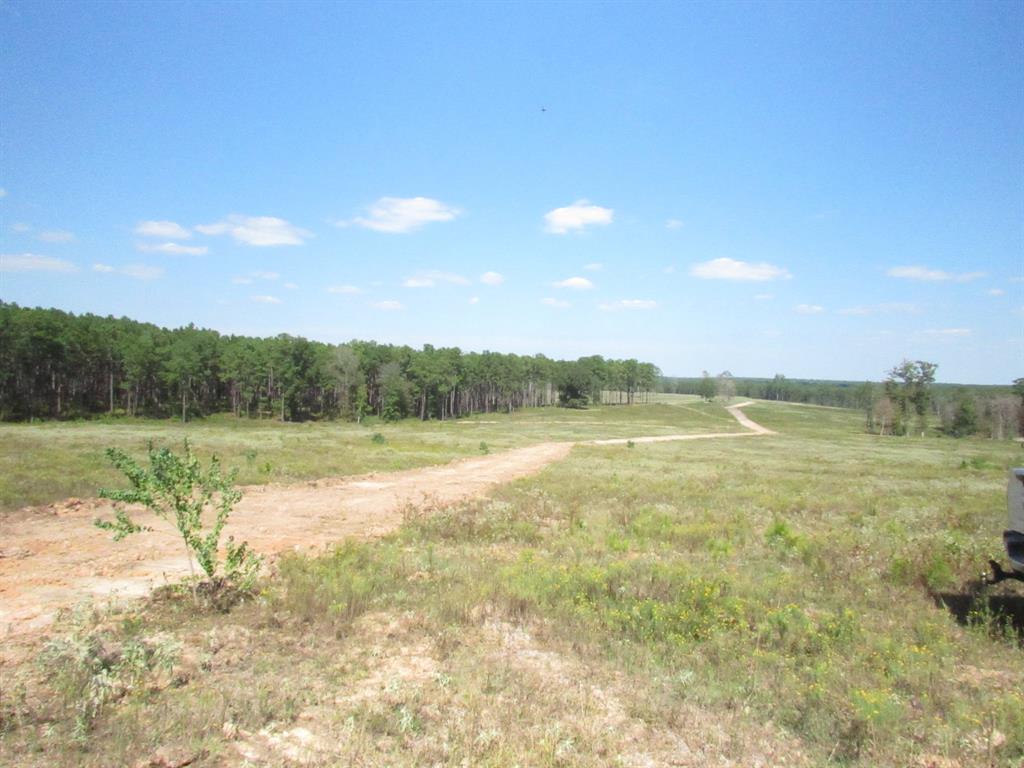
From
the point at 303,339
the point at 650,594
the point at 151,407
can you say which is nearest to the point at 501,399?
the point at 303,339

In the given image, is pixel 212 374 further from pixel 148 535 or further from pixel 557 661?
pixel 557 661

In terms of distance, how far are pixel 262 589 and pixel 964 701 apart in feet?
32.4

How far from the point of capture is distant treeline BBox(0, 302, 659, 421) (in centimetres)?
7725

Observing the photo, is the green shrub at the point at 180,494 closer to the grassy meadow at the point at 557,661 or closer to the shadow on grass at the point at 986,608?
the grassy meadow at the point at 557,661

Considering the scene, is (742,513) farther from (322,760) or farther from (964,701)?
(322,760)

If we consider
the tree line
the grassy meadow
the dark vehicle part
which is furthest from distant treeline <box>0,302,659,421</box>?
the dark vehicle part

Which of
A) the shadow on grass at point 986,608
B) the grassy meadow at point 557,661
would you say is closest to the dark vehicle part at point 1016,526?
the shadow on grass at point 986,608

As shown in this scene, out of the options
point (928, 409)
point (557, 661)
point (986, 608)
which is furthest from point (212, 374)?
point (928, 409)

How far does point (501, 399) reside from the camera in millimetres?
134000

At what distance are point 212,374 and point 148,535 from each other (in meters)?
93.1

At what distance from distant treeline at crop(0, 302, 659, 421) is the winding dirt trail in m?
75.6

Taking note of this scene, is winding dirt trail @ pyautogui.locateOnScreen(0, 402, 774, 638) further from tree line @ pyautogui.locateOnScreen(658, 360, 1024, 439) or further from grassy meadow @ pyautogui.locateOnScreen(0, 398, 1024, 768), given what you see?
tree line @ pyautogui.locateOnScreen(658, 360, 1024, 439)

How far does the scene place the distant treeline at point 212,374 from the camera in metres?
77.2

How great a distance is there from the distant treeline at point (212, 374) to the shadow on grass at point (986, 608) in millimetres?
91875
